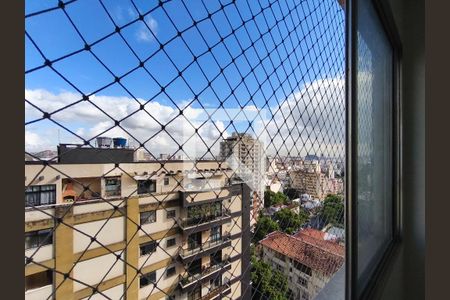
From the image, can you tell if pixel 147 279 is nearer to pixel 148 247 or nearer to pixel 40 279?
pixel 148 247

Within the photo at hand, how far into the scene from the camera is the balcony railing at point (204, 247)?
26.6 inches

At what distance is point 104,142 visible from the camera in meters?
0.47

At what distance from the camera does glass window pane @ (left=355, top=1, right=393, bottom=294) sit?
115 centimetres

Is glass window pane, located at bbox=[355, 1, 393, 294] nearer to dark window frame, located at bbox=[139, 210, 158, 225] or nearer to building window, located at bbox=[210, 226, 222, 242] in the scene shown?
building window, located at bbox=[210, 226, 222, 242]

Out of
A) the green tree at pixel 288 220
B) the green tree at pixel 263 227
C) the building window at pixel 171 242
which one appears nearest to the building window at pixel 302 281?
the green tree at pixel 288 220

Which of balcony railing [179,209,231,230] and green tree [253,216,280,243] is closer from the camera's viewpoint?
balcony railing [179,209,231,230]

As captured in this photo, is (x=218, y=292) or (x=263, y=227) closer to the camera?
(x=218, y=292)

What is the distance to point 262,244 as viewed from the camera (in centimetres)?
98

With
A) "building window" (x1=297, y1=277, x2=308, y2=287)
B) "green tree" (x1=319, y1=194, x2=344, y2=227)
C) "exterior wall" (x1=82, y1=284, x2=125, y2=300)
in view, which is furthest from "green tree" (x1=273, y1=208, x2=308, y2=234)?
"exterior wall" (x1=82, y1=284, x2=125, y2=300)

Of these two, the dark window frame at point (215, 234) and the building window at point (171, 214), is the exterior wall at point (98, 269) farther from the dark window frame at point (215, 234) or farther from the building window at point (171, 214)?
the dark window frame at point (215, 234)

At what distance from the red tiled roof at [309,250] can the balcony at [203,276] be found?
21 centimetres

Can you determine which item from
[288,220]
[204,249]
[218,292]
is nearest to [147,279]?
[204,249]

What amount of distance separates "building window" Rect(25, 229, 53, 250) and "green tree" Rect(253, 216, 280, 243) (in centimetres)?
67

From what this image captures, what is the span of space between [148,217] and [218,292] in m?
0.39
